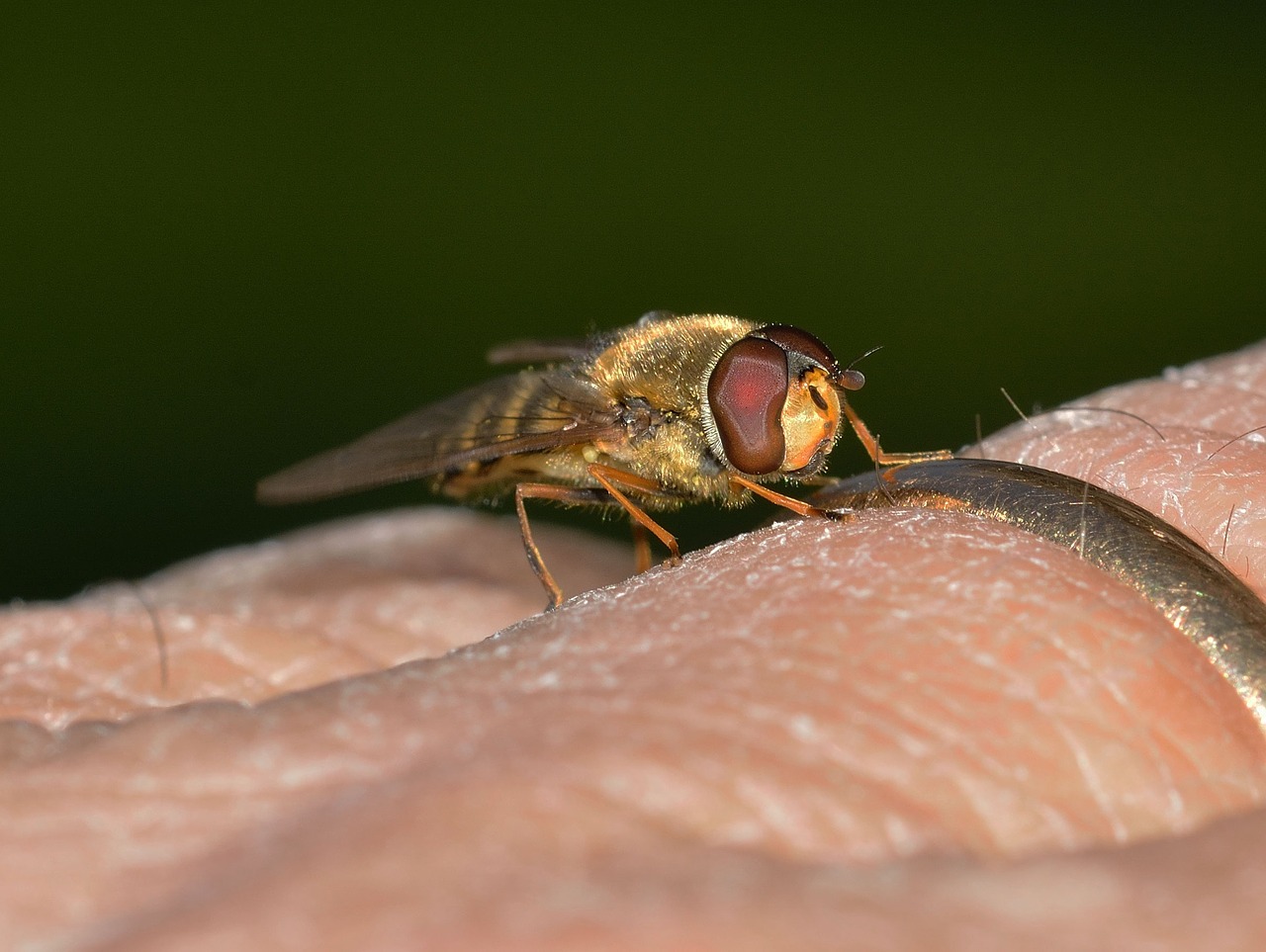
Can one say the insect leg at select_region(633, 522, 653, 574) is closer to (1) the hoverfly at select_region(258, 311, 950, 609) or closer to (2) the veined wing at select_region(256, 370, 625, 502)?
(1) the hoverfly at select_region(258, 311, 950, 609)

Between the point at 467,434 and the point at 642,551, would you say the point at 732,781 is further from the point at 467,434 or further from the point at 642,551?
the point at 467,434

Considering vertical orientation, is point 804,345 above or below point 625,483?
above

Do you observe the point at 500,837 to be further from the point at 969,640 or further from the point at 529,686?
the point at 969,640

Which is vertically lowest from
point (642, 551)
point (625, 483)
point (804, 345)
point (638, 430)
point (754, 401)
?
point (642, 551)

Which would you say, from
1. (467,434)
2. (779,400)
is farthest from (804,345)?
(467,434)

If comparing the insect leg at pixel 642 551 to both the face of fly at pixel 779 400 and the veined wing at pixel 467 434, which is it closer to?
the veined wing at pixel 467 434

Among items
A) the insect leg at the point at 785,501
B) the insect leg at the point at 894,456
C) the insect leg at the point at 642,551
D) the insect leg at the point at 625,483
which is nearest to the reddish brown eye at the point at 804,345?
the insect leg at the point at 894,456
